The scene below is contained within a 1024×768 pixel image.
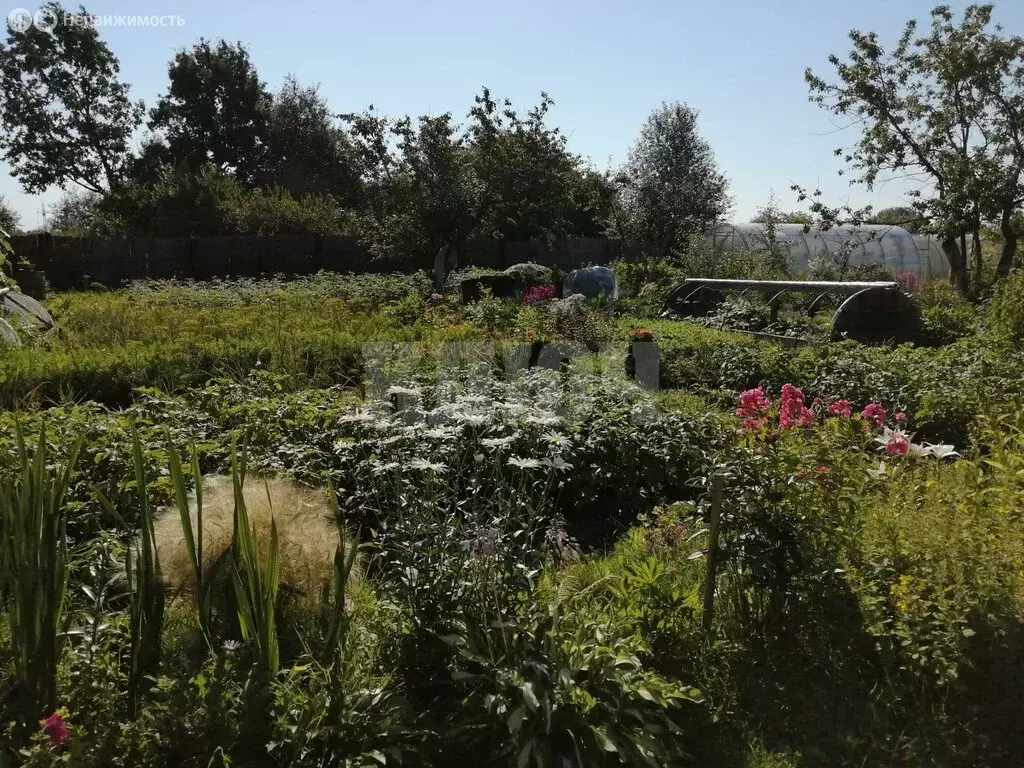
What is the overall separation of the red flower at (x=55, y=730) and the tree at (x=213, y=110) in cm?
3376

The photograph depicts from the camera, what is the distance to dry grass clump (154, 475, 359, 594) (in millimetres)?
2912

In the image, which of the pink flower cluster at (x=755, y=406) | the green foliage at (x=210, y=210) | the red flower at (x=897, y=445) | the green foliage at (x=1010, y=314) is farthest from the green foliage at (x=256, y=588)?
the green foliage at (x=210, y=210)

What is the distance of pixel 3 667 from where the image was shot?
249cm

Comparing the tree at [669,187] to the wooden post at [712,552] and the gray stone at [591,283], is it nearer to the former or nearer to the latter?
the gray stone at [591,283]

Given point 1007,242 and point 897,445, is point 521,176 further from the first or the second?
point 897,445

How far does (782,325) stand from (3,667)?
10035mm

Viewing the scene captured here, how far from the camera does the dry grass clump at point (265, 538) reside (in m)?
2.91

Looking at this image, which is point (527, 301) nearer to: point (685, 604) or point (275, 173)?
point (685, 604)

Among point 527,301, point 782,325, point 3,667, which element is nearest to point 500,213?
point 527,301

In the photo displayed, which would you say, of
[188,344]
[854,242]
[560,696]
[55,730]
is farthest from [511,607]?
[854,242]

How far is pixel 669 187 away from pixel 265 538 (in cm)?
2442

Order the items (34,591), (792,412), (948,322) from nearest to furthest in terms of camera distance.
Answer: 1. (34,591)
2. (792,412)
3. (948,322)

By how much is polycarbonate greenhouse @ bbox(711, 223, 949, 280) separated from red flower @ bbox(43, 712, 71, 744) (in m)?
18.3

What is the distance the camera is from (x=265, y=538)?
2920mm
